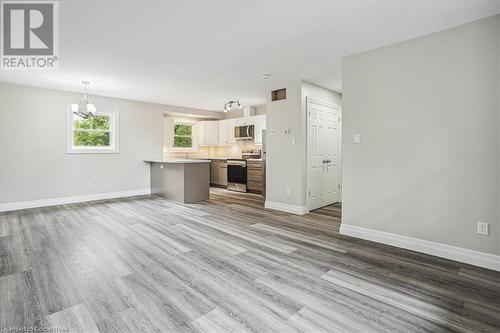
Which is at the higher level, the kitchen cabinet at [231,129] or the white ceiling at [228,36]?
the white ceiling at [228,36]

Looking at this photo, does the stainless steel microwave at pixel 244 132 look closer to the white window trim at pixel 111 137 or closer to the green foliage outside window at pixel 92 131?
the white window trim at pixel 111 137

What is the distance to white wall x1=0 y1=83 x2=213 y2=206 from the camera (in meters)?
5.09

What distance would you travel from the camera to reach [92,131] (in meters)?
6.28

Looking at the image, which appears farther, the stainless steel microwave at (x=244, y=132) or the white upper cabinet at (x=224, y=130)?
the stainless steel microwave at (x=244, y=132)

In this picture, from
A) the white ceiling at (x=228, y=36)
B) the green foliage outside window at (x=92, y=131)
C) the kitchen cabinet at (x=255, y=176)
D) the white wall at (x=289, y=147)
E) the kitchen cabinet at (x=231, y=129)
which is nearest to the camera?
the white ceiling at (x=228, y=36)

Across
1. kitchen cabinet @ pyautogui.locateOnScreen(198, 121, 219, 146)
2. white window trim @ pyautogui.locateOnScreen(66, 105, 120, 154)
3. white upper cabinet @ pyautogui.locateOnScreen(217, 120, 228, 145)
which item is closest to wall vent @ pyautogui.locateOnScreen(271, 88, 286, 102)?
white upper cabinet @ pyautogui.locateOnScreen(217, 120, 228, 145)

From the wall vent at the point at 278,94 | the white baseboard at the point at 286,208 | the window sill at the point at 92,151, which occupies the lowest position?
the white baseboard at the point at 286,208

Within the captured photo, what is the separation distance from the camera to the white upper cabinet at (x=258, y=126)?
7.32 m

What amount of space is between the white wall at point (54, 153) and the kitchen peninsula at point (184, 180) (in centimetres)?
93

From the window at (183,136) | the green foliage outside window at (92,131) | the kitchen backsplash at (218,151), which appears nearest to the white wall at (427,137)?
the kitchen backsplash at (218,151)

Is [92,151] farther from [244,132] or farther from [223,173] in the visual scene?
[244,132]

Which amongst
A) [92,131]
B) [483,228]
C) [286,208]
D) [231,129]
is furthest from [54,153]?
[483,228]

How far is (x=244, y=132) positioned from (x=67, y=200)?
471 centimetres

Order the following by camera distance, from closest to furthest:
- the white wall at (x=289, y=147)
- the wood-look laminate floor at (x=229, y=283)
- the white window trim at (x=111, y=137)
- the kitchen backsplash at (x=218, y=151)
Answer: the wood-look laminate floor at (x=229, y=283)
the white wall at (x=289, y=147)
the white window trim at (x=111, y=137)
the kitchen backsplash at (x=218, y=151)
